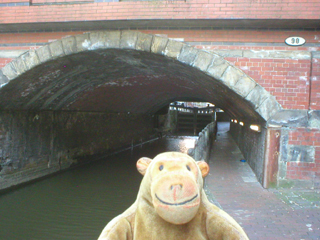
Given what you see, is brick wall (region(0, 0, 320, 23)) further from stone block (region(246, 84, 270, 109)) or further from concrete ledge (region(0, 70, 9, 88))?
stone block (region(246, 84, 270, 109))

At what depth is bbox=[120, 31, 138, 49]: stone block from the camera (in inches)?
218

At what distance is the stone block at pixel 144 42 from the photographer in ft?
18.1

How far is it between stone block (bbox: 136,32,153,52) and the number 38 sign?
106 inches

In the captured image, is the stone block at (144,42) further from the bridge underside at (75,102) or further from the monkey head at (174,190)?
the monkey head at (174,190)

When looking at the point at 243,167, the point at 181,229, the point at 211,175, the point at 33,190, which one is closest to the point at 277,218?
the point at 211,175

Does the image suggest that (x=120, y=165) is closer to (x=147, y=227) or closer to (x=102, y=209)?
(x=102, y=209)

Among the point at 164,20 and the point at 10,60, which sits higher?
the point at 164,20

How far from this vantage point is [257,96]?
525 cm

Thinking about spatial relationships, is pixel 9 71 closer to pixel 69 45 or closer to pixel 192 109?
pixel 69 45

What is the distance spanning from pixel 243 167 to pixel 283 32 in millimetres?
3636

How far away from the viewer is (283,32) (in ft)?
18.0

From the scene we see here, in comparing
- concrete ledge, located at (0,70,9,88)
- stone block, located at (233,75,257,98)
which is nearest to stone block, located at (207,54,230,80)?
stone block, located at (233,75,257,98)

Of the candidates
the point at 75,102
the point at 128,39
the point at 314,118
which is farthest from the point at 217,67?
the point at 75,102

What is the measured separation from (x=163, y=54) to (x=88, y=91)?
190 inches
